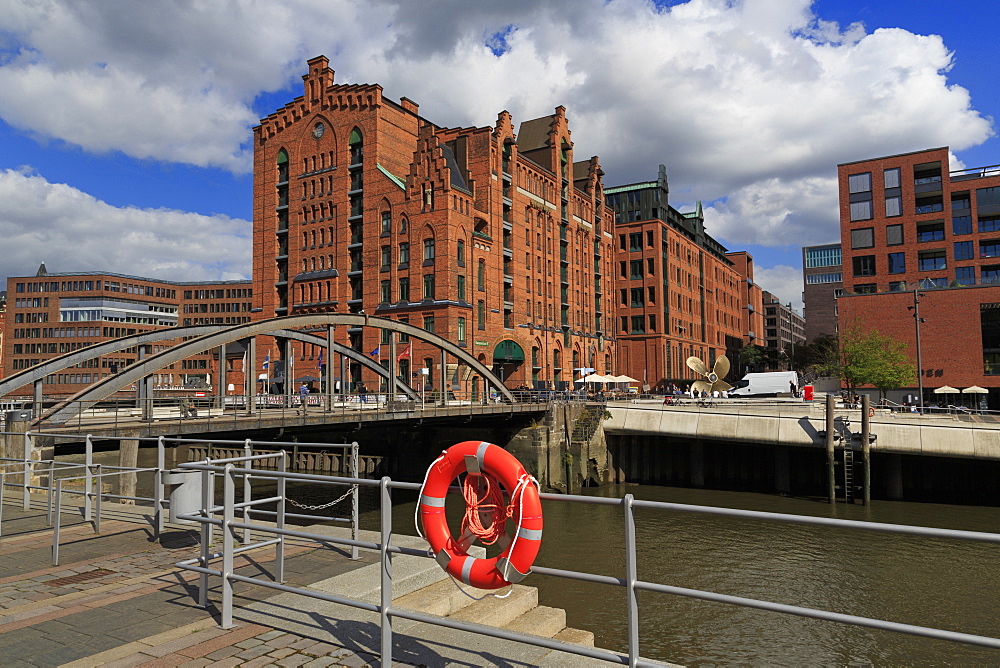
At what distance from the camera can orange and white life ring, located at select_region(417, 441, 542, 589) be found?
460 centimetres

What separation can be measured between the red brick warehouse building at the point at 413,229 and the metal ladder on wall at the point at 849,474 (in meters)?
28.5

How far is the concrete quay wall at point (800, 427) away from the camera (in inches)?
1027

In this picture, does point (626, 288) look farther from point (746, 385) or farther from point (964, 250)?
point (964, 250)

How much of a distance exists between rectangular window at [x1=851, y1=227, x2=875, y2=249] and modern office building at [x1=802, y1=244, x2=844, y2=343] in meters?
76.7

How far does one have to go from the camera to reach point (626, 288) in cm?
7569

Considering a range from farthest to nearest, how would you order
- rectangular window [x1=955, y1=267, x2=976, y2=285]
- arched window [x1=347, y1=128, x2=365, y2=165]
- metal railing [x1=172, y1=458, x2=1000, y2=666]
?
1. arched window [x1=347, y1=128, x2=365, y2=165]
2. rectangular window [x1=955, y1=267, x2=976, y2=285]
3. metal railing [x1=172, y1=458, x2=1000, y2=666]

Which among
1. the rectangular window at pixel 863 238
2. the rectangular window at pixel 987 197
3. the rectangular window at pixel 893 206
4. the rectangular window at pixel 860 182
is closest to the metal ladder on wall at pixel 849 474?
the rectangular window at pixel 863 238

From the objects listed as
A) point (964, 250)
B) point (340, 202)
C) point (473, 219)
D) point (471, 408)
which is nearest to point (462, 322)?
point (473, 219)

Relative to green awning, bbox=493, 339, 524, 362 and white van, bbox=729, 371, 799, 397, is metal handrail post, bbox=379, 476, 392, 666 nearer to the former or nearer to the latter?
green awning, bbox=493, 339, 524, 362

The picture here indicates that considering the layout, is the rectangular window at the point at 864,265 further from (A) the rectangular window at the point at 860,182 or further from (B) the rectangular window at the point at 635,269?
(B) the rectangular window at the point at 635,269

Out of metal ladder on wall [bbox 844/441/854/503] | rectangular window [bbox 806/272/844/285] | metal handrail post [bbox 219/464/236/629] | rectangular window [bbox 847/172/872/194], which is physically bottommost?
metal ladder on wall [bbox 844/441/854/503]

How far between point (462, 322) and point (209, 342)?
2971 centimetres

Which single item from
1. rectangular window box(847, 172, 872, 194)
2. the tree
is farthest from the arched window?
rectangular window box(847, 172, 872, 194)

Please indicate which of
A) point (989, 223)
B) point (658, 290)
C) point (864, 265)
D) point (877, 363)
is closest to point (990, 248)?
point (989, 223)
